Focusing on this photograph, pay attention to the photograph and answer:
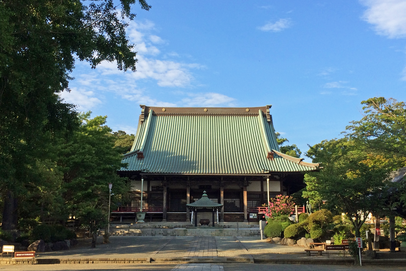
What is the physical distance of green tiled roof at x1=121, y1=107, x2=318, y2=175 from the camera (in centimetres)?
2988

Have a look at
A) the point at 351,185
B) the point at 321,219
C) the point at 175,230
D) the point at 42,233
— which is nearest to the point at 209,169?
the point at 175,230

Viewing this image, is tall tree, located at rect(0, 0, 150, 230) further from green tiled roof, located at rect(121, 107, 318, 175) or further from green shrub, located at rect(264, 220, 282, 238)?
green tiled roof, located at rect(121, 107, 318, 175)

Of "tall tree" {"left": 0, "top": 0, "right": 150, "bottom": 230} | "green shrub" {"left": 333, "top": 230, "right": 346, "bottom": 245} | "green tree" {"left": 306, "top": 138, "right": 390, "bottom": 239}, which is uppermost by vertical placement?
"tall tree" {"left": 0, "top": 0, "right": 150, "bottom": 230}

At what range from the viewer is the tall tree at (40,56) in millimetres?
7828

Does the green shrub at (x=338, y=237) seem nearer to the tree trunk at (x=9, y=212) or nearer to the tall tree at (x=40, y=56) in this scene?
the tall tree at (x=40, y=56)

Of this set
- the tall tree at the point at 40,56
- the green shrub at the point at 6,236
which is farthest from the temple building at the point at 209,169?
the tall tree at the point at 40,56

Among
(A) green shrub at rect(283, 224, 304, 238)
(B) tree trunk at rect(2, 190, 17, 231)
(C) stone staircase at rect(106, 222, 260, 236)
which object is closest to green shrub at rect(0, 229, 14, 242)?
(B) tree trunk at rect(2, 190, 17, 231)

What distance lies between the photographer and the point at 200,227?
23.6 metres

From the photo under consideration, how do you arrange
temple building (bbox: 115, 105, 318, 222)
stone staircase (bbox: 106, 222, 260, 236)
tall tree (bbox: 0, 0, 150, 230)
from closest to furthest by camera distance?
tall tree (bbox: 0, 0, 150, 230)
stone staircase (bbox: 106, 222, 260, 236)
temple building (bbox: 115, 105, 318, 222)

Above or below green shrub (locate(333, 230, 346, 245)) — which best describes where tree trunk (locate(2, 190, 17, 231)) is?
above

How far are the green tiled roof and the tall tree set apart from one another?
1940 centimetres

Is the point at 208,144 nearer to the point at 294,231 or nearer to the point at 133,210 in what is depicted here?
the point at 133,210

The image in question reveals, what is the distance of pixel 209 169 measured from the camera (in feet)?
97.3

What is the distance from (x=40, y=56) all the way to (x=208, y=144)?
2679 cm
